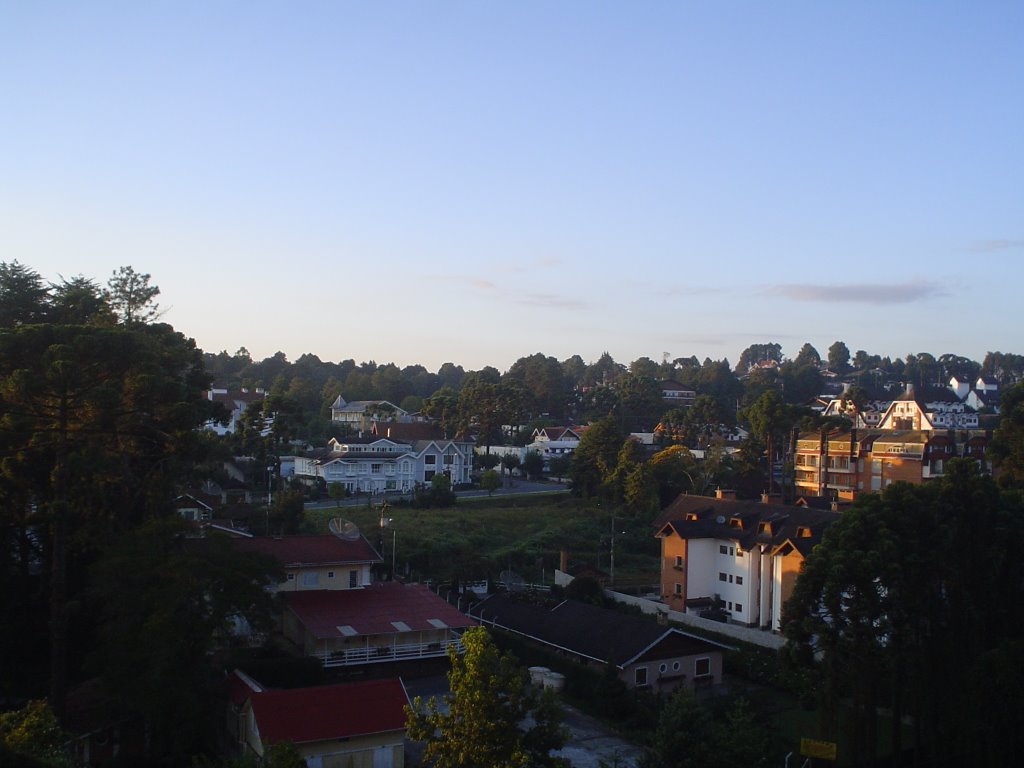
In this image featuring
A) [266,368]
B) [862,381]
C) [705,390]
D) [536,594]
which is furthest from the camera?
[862,381]

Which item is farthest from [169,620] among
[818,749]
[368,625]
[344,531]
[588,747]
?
[818,749]

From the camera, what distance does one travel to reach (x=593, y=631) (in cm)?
2628

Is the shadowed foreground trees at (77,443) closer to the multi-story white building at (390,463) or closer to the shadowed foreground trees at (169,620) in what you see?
the shadowed foreground trees at (169,620)

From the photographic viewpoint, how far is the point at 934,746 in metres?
18.3

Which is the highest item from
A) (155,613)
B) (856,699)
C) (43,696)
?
(155,613)

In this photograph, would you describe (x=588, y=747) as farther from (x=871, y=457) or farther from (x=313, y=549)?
(x=871, y=457)

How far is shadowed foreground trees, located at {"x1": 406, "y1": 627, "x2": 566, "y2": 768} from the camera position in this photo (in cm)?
1404

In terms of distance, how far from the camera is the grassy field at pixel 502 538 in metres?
37.7

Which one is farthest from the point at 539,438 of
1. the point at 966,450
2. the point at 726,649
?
→ the point at 726,649

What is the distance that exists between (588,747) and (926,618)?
7.71m

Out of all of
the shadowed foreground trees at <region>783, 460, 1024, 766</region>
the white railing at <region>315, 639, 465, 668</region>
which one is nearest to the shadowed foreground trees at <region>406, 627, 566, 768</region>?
the shadowed foreground trees at <region>783, 460, 1024, 766</region>

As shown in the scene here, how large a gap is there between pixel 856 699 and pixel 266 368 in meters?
111

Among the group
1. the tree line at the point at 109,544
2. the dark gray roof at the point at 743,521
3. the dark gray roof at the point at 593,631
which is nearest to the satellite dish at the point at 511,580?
the dark gray roof at the point at 593,631

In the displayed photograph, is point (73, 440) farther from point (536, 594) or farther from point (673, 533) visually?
point (673, 533)
